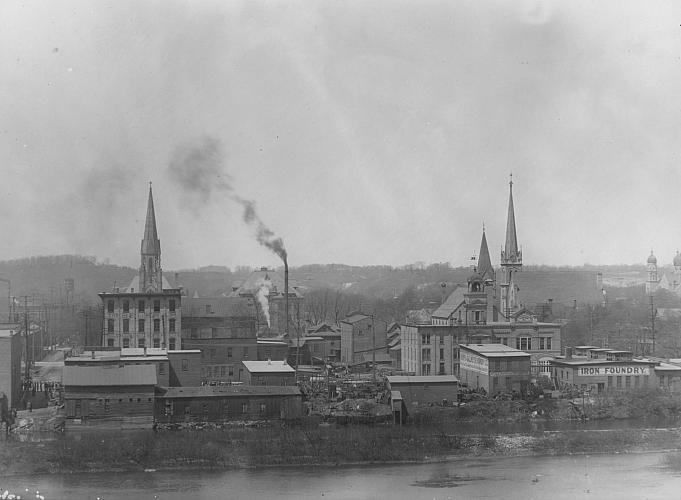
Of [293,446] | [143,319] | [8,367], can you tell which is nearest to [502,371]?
[293,446]

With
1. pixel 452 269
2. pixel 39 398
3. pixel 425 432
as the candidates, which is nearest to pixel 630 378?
pixel 425 432

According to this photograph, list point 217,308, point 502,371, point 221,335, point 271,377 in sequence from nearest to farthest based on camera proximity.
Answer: point 271,377 → point 502,371 → point 221,335 → point 217,308

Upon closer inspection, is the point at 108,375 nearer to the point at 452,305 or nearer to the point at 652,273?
the point at 452,305

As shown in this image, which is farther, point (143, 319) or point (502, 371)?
point (143, 319)

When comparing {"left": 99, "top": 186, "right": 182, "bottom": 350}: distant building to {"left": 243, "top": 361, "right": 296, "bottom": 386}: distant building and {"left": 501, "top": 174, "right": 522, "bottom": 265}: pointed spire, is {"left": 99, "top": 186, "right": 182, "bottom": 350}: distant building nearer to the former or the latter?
{"left": 243, "top": 361, "right": 296, "bottom": 386}: distant building

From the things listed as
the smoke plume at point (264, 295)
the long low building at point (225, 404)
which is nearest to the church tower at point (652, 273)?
the smoke plume at point (264, 295)

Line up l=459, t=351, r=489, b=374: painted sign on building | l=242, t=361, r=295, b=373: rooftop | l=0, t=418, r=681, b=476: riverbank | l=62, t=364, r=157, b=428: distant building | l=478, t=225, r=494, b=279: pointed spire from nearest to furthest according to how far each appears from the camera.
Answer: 1. l=0, t=418, r=681, b=476: riverbank
2. l=62, t=364, r=157, b=428: distant building
3. l=242, t=361, r=295, b=373: rooftop
4. l=459, t=351, r=489, b=374: painted sign on building
5. l=478, t=225, r=494, b=279: pointed spire

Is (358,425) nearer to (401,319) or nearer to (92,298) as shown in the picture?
(401,319)

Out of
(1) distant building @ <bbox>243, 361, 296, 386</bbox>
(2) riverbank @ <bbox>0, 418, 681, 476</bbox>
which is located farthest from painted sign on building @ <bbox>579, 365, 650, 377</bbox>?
(1) distant building @ <bbox>243, 361, 296, 386</bbox>
